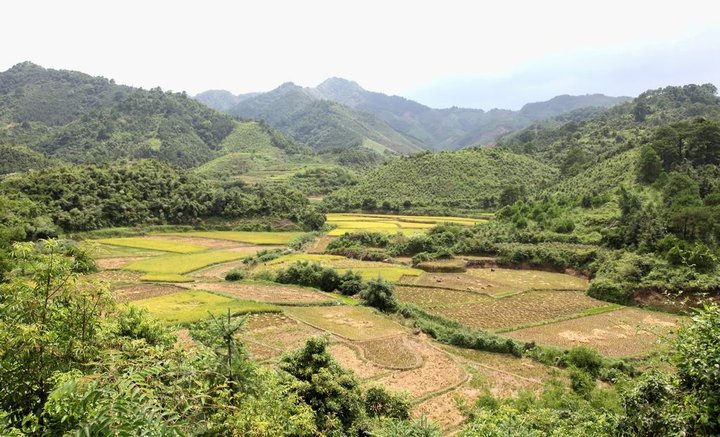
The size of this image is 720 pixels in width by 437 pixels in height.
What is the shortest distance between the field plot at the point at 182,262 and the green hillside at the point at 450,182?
127ft

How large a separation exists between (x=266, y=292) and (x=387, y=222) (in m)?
35.6

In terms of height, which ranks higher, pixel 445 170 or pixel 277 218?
pixel 445 170

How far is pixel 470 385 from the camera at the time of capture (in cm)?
2098

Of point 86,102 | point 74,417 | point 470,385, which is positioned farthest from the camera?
point 86,102

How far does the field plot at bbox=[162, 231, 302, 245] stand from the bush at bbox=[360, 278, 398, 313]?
25.3m

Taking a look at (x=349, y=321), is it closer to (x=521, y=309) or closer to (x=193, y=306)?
(x=193, y=306)

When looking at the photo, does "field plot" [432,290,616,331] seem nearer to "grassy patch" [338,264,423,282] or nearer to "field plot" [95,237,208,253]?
"grassy patch" [338,264,423,282]

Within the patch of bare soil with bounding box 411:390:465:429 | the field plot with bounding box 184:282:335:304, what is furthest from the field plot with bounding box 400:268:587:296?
the patch of bare soil with bounding box 411:390:465:429

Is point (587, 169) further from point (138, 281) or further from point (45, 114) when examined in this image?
point (45, 114)

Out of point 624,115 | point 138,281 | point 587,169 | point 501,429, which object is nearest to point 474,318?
point 501,429

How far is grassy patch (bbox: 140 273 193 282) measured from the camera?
3756cm

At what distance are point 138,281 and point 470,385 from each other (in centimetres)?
2855

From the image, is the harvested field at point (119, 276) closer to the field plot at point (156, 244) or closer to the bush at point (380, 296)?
the field plot at point (156, 244)

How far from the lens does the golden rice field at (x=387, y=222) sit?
6091 centimetres
